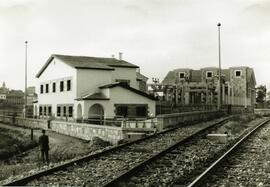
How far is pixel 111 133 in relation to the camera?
78.2 feet

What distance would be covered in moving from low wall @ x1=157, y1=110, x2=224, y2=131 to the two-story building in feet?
15.5

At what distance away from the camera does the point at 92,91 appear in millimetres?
35719

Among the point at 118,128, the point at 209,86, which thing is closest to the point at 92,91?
the point at 118,128

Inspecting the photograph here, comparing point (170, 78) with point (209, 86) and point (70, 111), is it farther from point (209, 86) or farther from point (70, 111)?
point (70, 111)

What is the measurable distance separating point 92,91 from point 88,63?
338 cm

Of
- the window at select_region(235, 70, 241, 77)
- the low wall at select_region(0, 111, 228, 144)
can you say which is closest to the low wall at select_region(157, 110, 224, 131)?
the low wall at select_region(0, 111, 228, 144)

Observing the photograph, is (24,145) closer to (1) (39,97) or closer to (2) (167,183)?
(2) (167,183)

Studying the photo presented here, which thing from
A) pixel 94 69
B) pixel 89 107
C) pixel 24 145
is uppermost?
pixel 94 69

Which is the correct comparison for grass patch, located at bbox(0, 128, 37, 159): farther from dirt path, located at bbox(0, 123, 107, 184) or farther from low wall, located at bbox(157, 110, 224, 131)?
low wall, located at bbox(157, 110, 224, 131)

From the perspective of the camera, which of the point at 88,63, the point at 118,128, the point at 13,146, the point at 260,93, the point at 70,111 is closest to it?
the point at 118,128

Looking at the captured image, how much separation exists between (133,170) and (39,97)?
36.4 meters

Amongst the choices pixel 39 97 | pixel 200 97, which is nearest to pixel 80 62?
pixel 39 97

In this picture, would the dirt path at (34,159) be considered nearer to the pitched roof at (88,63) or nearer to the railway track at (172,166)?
the railway track at (172,166)

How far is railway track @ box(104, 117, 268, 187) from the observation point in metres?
9.59
